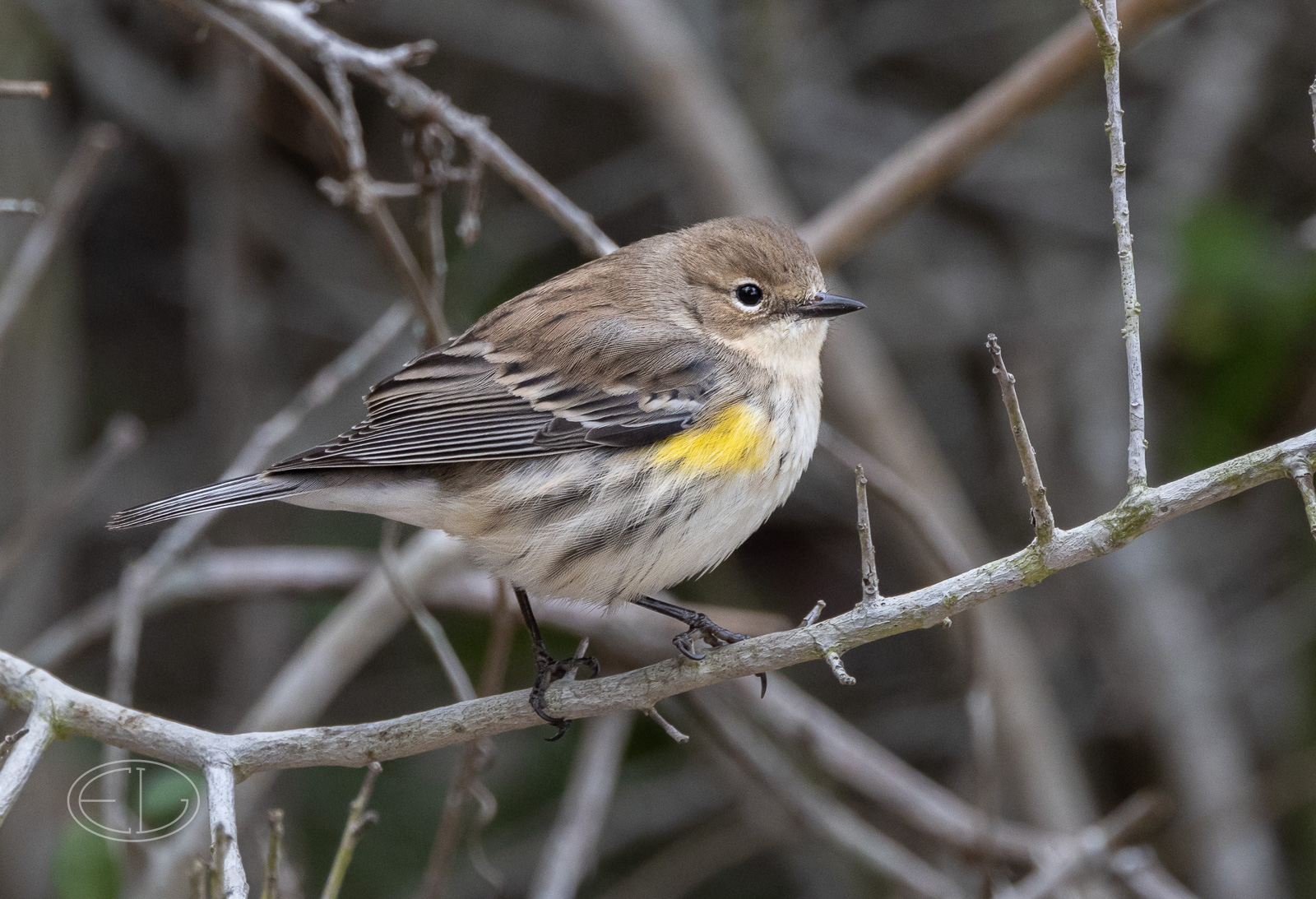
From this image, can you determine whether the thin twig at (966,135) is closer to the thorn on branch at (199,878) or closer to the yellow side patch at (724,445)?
the yellow side patch at (724,445)

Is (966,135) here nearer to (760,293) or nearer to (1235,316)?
(760,293)

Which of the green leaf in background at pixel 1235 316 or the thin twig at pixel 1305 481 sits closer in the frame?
the thin twig at pixel 1305 481

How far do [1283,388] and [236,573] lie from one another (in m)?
4.03

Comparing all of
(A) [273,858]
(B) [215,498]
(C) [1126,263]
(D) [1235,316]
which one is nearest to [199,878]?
(A) [273,858]

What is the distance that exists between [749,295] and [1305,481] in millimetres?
1727

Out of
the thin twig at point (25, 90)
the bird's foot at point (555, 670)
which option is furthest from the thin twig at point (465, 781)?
the thin twig at point (25, 90)

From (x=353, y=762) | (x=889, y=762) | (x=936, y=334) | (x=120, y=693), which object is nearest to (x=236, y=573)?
(x=120, y=693)

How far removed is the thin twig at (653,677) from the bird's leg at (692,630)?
0.07 m

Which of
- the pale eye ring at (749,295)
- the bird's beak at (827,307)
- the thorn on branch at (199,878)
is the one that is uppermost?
the pale eye ring at (749,295)

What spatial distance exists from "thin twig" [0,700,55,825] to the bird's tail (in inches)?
20.2

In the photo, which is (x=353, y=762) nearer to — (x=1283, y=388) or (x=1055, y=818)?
(x=1055, y=818)

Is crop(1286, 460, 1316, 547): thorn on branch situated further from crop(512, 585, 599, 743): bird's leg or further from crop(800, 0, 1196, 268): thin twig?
crop(800, 0, 1196, 268): thin twig

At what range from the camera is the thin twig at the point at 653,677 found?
1977mm

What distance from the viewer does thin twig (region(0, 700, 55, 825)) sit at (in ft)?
6.56
